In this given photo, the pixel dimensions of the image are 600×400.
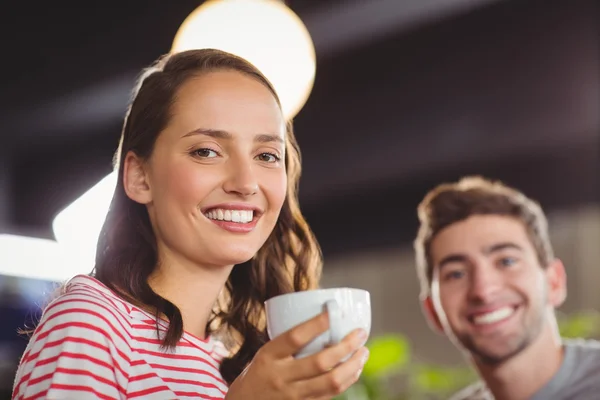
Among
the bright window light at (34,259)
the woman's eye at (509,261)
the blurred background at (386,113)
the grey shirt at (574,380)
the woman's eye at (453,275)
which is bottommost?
the grey shirt at (574,380)

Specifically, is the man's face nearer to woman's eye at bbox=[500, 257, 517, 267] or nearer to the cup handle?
woman's eye at bbox=[500, 257, 517, 267]

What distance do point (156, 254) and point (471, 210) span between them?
3.11 feet

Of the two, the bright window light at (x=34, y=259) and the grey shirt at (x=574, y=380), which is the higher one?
the bright window light at (x=34, y=259)

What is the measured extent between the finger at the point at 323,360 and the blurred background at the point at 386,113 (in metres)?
2.17

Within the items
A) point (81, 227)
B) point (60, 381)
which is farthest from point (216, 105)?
point (81, 227)

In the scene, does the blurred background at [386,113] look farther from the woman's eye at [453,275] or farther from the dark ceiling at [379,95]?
the woman's eye at [453,275]

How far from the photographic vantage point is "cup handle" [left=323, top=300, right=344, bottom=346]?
2.45 feet

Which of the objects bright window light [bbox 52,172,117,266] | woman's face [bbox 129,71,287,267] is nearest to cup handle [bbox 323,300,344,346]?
woman's face [bbox 129,71,287,267]

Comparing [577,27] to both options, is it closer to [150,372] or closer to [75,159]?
[75,159]

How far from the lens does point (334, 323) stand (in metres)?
0.75

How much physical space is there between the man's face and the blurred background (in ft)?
5.47

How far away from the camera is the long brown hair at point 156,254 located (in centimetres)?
96

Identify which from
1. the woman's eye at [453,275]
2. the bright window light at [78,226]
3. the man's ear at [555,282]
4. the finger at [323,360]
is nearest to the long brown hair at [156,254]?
the finger at [323,360]

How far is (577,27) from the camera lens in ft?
12.1
